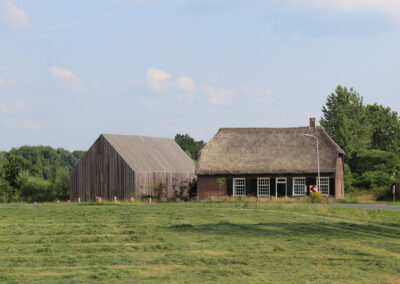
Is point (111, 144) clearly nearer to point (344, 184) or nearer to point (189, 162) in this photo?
point (189, 162)

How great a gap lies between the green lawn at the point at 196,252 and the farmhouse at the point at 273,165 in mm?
27914

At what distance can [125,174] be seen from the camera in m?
55.4

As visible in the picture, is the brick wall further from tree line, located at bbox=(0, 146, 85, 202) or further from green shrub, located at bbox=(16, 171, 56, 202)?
green shrub, located at bbox=(16, 171, 56, 202)

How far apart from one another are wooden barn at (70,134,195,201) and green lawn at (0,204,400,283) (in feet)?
104

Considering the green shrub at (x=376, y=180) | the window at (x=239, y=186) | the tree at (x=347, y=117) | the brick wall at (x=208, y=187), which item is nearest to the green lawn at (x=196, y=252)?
the window at (x=239, y=186)

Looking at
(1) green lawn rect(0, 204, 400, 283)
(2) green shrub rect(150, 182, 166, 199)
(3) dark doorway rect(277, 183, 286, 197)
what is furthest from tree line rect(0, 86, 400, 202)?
(1) green lawn rect(0, 204, 400, 283)

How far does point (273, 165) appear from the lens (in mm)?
52250

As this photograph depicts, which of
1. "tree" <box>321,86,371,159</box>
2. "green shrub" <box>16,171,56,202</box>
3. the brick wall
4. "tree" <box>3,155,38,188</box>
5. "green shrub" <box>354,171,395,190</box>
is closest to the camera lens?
the brick wall

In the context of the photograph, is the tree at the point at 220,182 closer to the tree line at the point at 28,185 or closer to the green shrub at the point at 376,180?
the green shrub at the point at 376,180

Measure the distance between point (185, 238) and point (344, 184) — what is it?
138 ft

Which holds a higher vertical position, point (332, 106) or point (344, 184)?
point (332, 106)

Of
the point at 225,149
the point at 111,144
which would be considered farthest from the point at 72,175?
the point at 225,149

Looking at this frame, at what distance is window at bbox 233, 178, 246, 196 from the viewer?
52.1 m

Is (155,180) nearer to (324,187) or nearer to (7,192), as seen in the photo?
(7,192)
